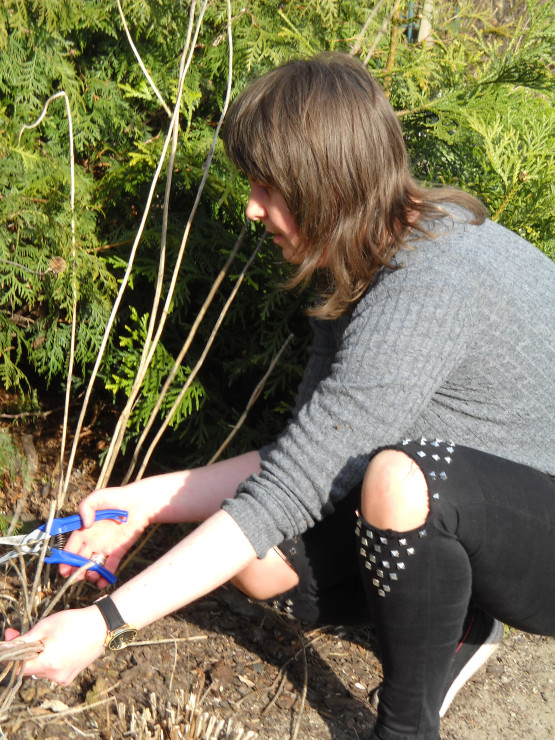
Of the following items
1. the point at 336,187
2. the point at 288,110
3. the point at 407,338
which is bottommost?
the point at 407,338

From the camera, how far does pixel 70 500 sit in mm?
2408

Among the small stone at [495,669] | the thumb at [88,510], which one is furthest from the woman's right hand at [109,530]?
the small stone at [495,669]

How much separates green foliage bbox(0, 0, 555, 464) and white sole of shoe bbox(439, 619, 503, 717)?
0.84m

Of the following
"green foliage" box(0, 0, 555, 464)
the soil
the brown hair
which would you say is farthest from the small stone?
the brown hair

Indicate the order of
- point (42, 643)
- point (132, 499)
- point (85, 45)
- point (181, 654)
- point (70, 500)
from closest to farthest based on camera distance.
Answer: point (42, 643) → point (132, 499) → point (181, 654) → point (85, 45) → point (70, 500)

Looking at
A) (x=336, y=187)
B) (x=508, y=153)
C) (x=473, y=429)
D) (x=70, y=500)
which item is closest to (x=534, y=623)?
(x=473, y=429)

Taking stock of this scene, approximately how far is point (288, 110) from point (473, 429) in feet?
2.45

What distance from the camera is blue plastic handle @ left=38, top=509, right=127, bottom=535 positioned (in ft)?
5.38

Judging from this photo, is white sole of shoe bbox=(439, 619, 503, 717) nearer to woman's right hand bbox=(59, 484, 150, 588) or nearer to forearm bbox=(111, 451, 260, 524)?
forearm bbox=(111, 451, 260, 524)

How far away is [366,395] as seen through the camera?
1465 millimetres

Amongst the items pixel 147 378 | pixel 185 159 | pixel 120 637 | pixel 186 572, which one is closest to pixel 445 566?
pixel 186 572

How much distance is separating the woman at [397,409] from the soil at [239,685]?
273mm

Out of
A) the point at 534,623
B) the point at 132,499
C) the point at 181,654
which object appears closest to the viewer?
the point at 534,623

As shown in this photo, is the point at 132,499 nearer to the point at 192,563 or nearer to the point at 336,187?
the point at 192,563
